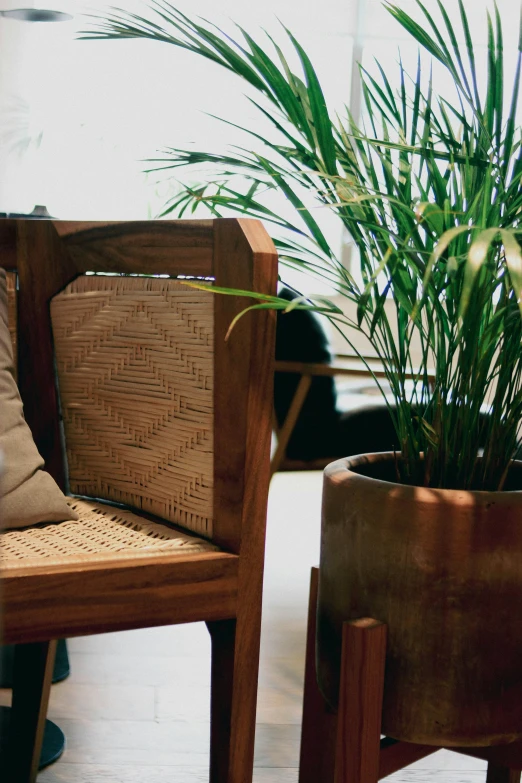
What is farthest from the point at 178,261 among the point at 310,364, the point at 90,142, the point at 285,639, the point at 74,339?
the point at 90,142

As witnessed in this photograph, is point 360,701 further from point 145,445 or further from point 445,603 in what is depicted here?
point 145,445

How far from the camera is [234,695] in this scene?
1003mm

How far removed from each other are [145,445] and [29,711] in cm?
42

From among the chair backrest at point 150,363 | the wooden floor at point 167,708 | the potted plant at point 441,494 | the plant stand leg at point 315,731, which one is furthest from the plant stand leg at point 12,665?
the potted plant at point 441,494

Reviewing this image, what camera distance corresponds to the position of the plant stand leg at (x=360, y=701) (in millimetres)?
873

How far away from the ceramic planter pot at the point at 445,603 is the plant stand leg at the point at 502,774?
0.75 feet

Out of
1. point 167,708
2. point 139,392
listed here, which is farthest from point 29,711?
point 139,392

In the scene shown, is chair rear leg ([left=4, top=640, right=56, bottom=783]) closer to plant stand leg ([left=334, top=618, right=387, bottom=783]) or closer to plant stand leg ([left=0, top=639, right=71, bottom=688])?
plant stand leg ([left=0, top=639, right=71, bottom=688])

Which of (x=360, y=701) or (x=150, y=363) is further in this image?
(x=150, y=363)

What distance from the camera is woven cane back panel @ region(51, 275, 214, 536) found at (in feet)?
3.45

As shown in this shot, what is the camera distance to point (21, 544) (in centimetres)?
99

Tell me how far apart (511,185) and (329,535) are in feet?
1.27

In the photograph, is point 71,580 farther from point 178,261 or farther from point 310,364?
point 310,364

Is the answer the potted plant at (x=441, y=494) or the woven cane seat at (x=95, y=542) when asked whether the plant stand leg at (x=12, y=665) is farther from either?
the potted plant at (x=441, y=494)
